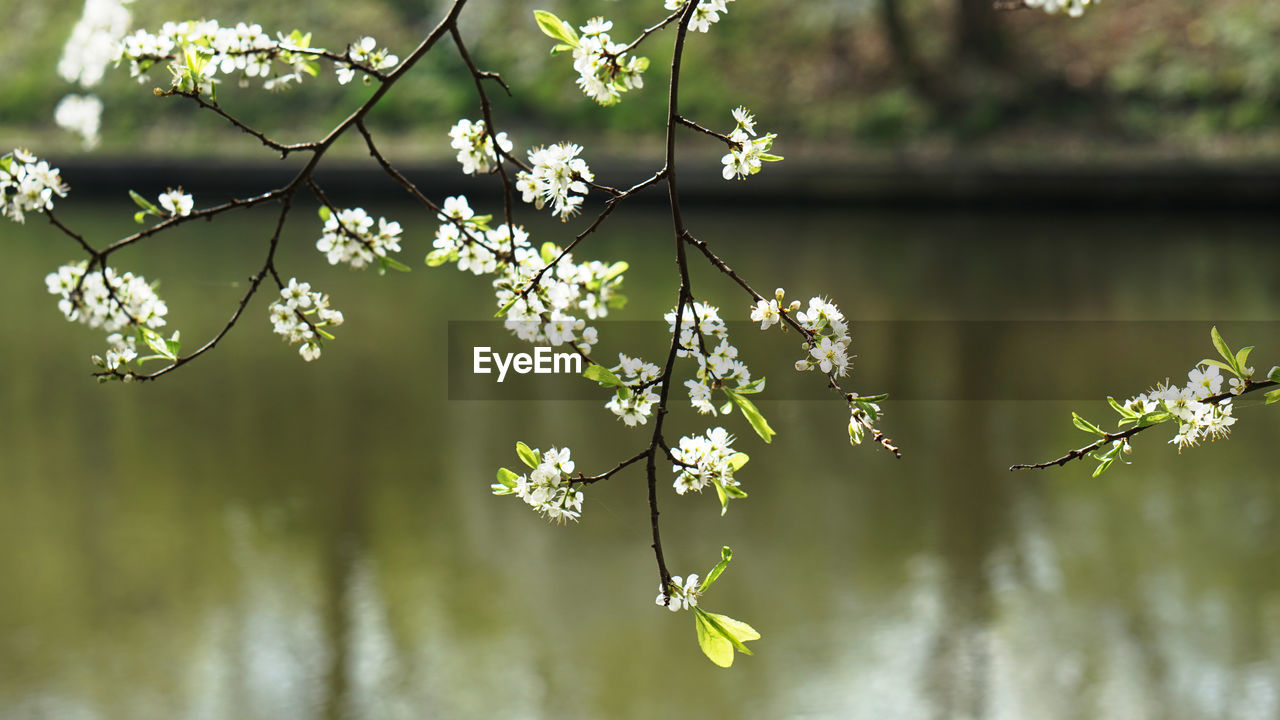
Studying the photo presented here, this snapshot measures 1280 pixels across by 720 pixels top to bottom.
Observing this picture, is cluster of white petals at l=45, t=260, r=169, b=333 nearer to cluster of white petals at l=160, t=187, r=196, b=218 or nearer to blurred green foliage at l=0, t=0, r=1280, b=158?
cluster of white petals at l=160, t=187, r=196, b=218

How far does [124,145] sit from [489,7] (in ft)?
5.98

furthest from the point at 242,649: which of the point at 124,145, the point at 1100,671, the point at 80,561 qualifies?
the point at 124,145

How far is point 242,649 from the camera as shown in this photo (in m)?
1.75

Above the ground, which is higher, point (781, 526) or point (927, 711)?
point (781, 526)

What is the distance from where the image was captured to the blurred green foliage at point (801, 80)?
4762mm

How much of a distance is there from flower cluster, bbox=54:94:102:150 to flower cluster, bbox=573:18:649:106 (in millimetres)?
4900

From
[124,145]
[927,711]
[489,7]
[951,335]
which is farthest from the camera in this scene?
[489,7]

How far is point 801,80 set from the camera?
17.1 ft

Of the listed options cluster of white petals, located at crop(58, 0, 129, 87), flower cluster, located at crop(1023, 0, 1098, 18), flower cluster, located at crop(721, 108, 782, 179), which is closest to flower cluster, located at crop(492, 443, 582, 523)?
flower cluster, located at crop(721, 108, 782, 179)

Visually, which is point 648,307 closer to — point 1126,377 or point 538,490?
point 1126,377

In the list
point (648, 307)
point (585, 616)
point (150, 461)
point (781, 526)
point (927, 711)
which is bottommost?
point (927, 711)

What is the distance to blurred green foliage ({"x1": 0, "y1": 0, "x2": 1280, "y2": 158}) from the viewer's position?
476 centimetres

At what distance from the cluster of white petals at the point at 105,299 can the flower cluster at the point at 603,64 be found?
1.20 ft
